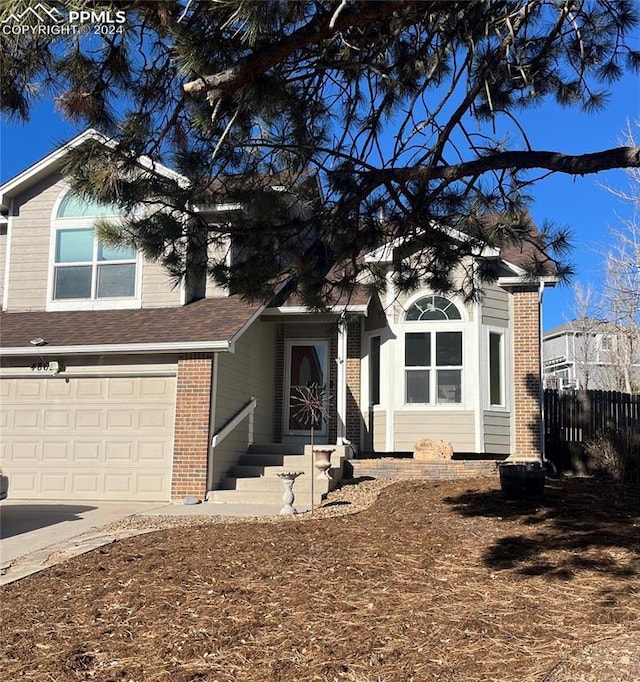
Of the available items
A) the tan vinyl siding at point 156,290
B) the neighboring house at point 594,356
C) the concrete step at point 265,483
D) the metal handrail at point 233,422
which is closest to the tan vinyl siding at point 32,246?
the tan vinyl siding at point 156,290

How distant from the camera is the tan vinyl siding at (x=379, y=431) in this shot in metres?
13.0

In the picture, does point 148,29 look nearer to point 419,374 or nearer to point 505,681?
point 505,681

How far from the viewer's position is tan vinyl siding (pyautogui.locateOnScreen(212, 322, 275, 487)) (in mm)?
11242

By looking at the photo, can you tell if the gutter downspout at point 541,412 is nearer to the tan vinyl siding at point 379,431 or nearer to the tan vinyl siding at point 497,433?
the tan vinyl siding at point 497,433

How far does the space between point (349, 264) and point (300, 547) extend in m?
2.94

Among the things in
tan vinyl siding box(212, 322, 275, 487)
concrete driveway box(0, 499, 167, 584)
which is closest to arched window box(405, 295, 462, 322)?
tan vinyl siding box(212, 322, 275, 487)

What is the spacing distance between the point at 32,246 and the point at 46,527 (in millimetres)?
6763

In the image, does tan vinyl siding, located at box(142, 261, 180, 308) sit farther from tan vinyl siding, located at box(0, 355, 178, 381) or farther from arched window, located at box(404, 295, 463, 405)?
arched window, located at box(404, 295, 463, 405)

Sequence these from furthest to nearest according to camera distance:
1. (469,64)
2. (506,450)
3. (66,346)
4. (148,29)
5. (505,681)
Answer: (506,450)
(66,346)
(469,64)
(148,29)
(505,681)

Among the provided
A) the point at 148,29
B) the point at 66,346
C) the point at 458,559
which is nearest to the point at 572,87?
the point at 148,29

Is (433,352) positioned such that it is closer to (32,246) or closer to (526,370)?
(526,370)

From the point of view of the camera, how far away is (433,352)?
13.0 m

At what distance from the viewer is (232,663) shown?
13.4 feet

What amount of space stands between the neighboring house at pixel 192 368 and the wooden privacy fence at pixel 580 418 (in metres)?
0.84
